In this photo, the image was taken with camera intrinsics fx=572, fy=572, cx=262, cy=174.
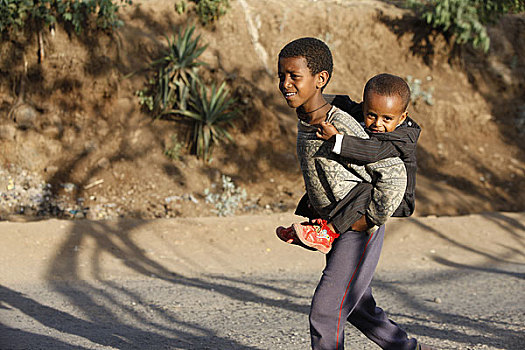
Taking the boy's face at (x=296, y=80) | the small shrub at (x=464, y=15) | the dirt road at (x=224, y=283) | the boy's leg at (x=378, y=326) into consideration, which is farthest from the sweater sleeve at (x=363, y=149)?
the small shrub at (x=464, y=15)

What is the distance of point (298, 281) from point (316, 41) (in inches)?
147

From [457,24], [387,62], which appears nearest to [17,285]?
[387,62]

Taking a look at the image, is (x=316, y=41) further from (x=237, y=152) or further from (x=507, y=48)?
(x=507, y=48)

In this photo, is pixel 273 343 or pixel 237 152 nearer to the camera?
pixel 273 343

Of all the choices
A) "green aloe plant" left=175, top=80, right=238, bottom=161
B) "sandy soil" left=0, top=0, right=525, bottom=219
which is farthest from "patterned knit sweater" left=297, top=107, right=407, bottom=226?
"green aloe plant" left=175, top=80, right=238, bottom=161

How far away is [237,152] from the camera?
34.0ft

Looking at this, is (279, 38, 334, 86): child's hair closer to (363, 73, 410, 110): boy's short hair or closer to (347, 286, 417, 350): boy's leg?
(363, 73, 410, 110): boy's short hair

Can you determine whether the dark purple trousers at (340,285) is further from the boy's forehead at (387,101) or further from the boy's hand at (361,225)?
the boy's forehead at (387,101)

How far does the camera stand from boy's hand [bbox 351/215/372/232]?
256 cm

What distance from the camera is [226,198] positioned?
9.55 metres

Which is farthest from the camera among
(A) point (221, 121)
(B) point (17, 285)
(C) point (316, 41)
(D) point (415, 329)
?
(A) point (221, 121)

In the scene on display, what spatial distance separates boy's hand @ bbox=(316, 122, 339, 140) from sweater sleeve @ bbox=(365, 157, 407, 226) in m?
0.21

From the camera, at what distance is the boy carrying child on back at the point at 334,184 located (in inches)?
97.9

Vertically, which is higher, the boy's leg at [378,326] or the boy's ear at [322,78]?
the boy's ear at [322,78]
